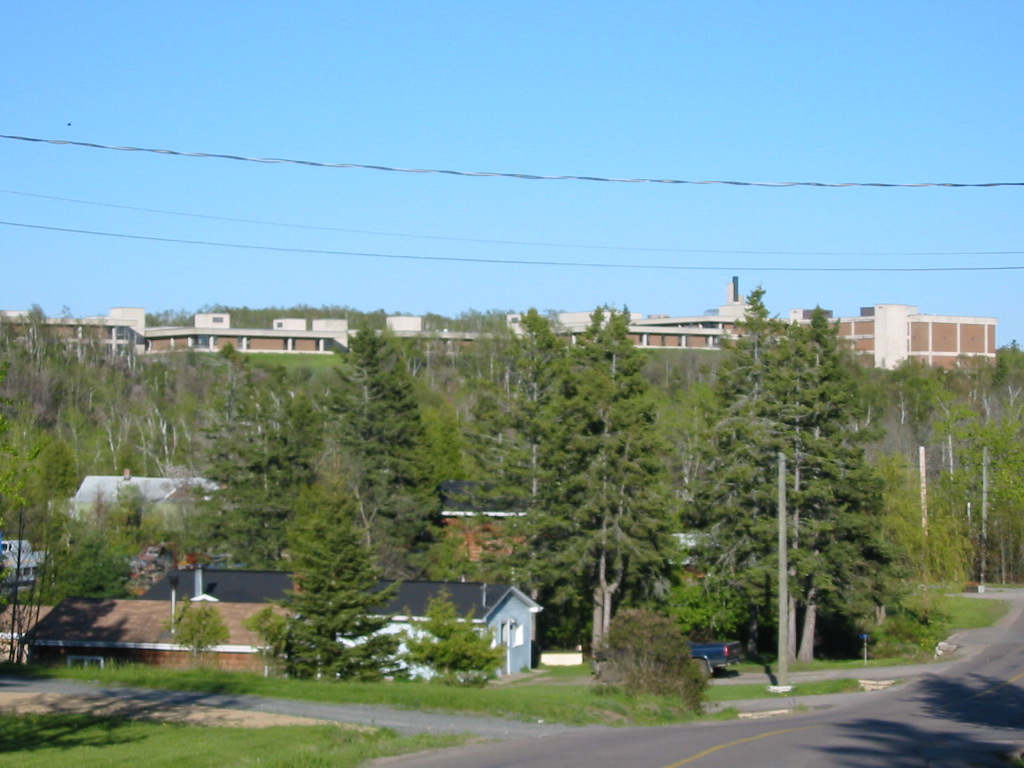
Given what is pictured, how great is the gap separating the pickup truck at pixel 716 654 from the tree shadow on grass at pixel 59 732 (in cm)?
2446

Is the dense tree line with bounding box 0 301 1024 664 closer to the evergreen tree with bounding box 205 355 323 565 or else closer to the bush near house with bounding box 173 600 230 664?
the evergreen tree with bounding box 205 355 323 565

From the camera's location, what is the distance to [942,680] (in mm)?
35156

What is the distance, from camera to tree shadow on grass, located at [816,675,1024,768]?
52.4 ft

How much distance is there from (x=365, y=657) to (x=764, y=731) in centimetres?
1049

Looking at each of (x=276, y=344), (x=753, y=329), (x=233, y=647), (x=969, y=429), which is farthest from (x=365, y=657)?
(x=276, y=344)

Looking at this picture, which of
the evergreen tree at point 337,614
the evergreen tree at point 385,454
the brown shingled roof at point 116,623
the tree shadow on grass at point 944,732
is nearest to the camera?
the tree shadow on grass at point 944,732

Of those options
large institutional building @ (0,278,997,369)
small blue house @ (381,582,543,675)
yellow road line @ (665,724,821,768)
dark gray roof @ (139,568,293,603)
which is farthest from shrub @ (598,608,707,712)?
large institutional building @ (0,278,997,369)

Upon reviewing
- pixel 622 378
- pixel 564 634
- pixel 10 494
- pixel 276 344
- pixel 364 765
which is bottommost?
pixel 564 634

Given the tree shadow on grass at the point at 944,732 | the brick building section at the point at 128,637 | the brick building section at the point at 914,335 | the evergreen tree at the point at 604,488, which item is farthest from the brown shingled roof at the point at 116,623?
the brick building section at the point at 914,335

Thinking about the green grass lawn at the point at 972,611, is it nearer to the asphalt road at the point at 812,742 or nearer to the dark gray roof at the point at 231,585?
the asphalt road at the point at 812,742

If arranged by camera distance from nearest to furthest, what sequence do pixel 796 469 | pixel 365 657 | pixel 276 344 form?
pixel 365 657
pixel 796 469
pixel 276 344

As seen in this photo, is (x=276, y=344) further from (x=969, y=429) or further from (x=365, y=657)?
(x=365, y=657)

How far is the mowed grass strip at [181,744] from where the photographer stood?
14.0 metres

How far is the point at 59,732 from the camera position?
17.0m
